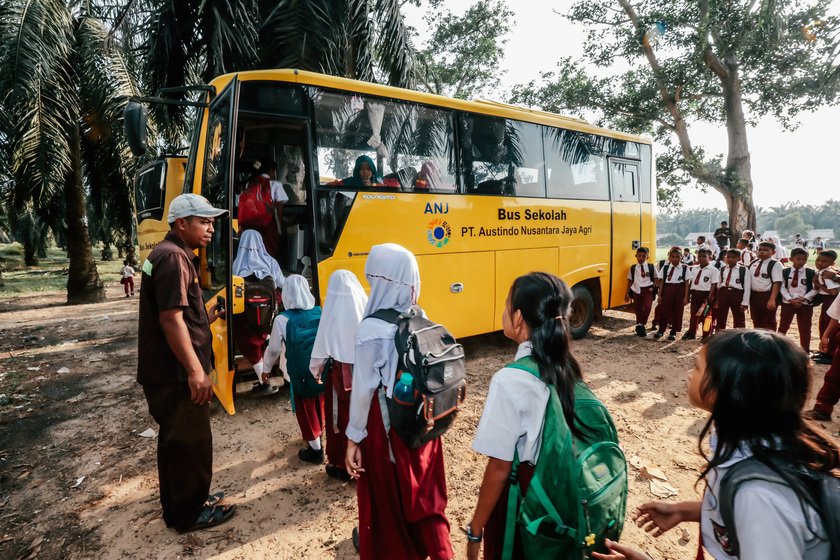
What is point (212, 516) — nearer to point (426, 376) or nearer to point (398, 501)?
point (398, 501)

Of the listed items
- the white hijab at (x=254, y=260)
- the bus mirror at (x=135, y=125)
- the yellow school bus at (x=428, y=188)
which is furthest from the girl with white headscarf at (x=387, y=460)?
the bus mirror at (x=135, y=125)

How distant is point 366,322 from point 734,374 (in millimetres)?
1470

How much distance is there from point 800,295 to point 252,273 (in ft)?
23.9

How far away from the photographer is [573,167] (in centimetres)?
662

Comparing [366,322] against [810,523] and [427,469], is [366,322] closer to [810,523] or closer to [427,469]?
[427,469]

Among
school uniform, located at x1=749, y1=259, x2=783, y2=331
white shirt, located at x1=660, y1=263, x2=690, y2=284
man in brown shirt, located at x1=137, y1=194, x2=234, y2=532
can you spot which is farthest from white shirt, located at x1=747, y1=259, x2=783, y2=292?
man in brown shirt, located at x1=137, y1=194, x2=234, y2=532

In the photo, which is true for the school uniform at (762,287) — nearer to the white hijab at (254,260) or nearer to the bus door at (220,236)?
the white hijab at (254,260)

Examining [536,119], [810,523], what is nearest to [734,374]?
[810,523]

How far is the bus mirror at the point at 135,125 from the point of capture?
3.96m

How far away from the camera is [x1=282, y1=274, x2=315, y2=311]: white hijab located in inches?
134

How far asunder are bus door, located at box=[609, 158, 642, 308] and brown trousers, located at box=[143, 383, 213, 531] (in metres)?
6.68

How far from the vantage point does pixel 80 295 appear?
38.9ft

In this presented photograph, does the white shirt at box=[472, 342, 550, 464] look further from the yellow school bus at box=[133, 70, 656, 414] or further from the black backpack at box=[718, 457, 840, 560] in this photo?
the yellow school bus at box=[133, 70, 656, 414]

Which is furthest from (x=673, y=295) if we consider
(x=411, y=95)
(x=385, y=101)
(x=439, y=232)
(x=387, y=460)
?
(x=387, y=460)
